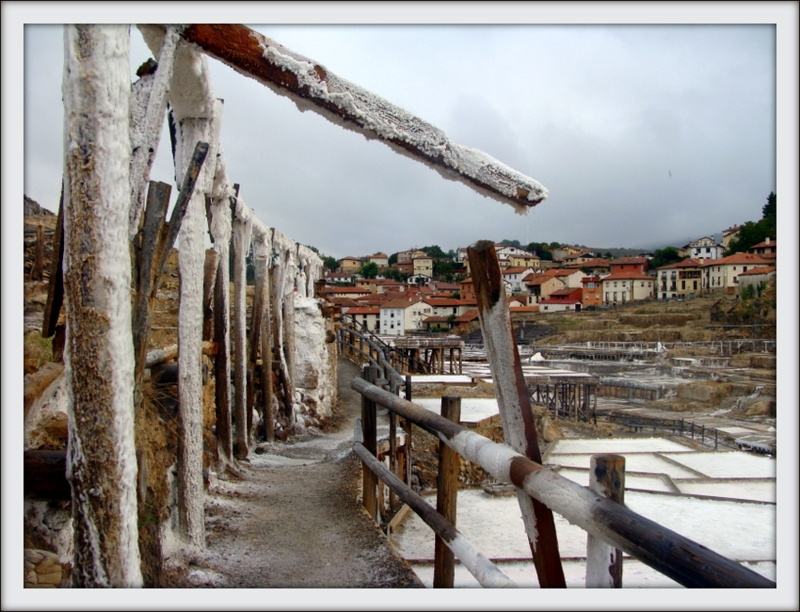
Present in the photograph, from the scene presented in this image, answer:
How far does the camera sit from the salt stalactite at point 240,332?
20.4 ft

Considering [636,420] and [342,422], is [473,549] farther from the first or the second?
[636,420]

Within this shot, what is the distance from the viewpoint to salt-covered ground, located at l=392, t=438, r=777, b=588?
4871 mm

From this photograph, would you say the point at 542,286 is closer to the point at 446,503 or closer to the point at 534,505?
the point at 446,503

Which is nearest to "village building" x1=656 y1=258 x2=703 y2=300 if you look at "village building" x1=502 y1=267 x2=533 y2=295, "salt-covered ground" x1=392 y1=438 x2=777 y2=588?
"village building" x1=502 y1=267 x2=533 y2=295

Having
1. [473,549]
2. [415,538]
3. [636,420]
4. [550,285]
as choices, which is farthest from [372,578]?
[550,285]

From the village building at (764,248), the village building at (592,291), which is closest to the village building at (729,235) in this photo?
the village building at (764,248)

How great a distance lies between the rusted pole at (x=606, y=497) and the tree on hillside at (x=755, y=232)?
76408mm

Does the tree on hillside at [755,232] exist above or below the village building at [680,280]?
above

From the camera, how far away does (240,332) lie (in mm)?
6387

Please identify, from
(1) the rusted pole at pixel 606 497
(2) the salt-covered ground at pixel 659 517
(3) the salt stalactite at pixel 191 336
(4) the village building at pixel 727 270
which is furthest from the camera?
(4) the village building at pixel 727 270

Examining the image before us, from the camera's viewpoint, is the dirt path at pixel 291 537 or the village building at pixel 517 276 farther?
the village building at pixel 517 276

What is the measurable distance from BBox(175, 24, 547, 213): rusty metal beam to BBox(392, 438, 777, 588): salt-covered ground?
7.39ft

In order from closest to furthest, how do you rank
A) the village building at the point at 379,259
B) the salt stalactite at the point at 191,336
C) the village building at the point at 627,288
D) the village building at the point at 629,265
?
the salt stalactite at the point at 191,336 < the village building at the point at 627,288 < the village building at the point at 629,265 < the village building at the point at 379,259

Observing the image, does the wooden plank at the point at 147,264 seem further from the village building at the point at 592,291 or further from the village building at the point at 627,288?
the village building at the point at 627,288
